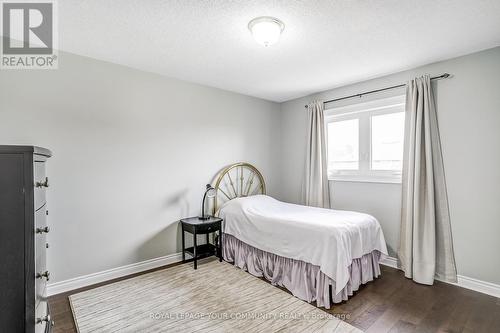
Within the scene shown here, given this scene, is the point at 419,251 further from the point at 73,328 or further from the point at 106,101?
the point at 106,101

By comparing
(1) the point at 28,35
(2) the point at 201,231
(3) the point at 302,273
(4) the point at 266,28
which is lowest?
(3) the point at 302,273

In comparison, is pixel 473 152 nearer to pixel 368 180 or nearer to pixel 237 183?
pixel 368 180

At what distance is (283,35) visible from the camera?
7.35ft

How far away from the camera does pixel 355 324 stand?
2.00m

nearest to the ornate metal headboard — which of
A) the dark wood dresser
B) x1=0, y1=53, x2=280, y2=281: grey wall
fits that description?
x1=0, y1=53, x2=280, y2=281: grey wall

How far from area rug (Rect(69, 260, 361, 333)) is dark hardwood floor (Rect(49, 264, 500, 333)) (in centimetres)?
13

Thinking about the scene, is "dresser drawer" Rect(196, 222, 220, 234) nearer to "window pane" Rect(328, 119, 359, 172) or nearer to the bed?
the bed

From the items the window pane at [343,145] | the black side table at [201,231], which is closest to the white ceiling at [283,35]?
the window pane at [343,145]

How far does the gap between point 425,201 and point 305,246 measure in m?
1.48

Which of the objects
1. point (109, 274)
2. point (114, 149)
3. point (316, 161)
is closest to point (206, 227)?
point (109, 274)

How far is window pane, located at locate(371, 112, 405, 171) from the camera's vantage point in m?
3.13

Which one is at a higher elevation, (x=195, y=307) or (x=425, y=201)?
(x=425, y=201)

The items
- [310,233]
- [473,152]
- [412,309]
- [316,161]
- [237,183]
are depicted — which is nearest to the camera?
[412,309]

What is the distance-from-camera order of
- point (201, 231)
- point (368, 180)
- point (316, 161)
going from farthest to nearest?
point (316, 161) < point (368, 180) < point (201, 231)
